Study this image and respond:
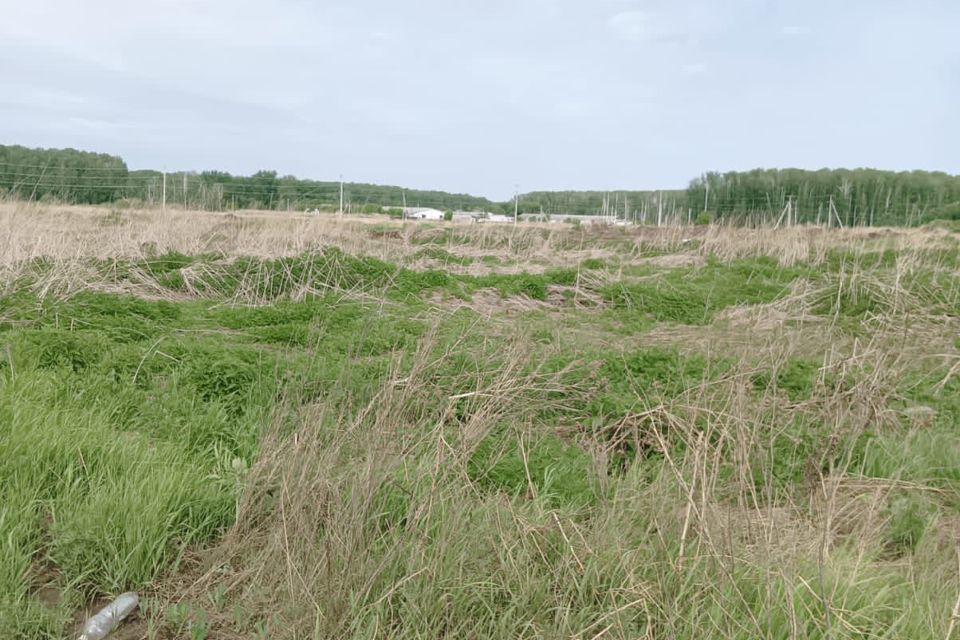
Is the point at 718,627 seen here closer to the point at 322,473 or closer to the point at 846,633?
the point at 846,633

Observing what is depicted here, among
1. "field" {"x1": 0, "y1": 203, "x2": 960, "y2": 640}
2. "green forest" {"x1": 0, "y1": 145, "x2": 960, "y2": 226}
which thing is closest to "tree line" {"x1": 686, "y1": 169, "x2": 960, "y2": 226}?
"green forest" {"x1": 0, "y1": 145, "x2": 960, "y2": 226}

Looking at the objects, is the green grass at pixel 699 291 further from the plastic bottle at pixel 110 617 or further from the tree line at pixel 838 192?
the tree line at pixel 838 192

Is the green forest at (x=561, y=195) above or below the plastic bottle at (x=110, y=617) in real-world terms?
above

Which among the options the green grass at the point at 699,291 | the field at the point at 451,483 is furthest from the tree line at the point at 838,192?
the field at the point at 451,483

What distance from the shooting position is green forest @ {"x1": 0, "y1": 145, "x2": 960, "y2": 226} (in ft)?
68.6

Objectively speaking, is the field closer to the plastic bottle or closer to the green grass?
the plastic bottle

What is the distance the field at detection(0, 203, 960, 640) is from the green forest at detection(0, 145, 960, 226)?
480 inches

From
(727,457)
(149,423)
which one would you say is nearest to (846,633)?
(727,457)

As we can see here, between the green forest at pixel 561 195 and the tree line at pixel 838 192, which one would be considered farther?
the tree line at pixel 838 192

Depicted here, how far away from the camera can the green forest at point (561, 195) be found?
20922 millimetres

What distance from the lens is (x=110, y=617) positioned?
2.54 m

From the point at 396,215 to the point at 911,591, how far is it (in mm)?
31170

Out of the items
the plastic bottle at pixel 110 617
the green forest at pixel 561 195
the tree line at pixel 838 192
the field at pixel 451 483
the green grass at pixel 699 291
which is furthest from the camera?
the tree line at pixel 838 192

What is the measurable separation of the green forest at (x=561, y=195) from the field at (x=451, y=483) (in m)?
12.2
